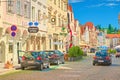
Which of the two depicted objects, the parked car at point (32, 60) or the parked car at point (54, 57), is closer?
the parked car at point (32, 60)

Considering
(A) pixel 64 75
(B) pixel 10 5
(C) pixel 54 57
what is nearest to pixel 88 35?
(C) pixel 54 57

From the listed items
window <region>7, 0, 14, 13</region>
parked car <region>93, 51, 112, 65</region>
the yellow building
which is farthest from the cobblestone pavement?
the yellow building

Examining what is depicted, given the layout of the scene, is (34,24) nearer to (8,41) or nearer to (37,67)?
(8,41)

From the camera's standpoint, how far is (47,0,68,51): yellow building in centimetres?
5400

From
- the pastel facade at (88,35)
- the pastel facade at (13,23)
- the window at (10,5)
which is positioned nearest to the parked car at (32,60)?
the pastel facade at (13,23)

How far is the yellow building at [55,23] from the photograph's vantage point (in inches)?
2126

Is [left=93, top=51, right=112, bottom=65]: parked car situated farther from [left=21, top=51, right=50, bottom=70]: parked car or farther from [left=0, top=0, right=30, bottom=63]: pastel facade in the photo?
[left=21, top=51, right=50, bottom=70]: parked car

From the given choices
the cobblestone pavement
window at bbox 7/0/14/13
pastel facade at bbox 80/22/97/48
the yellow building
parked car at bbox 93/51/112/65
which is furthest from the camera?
pastel facade at bbox 80/22/97/48

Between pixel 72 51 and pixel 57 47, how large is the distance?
37.6ft

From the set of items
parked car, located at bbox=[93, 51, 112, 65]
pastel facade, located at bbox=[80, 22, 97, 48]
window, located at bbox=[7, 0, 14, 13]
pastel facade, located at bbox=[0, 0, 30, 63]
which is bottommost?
parked car, located at bbox=[93, 51, 112, 65]

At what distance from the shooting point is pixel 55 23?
188 feet

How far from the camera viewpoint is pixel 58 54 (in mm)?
37125

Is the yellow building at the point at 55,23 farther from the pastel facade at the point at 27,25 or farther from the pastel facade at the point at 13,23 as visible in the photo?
the pastel facade at the point at 13,23

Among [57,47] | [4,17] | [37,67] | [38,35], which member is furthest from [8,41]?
[57,47]
